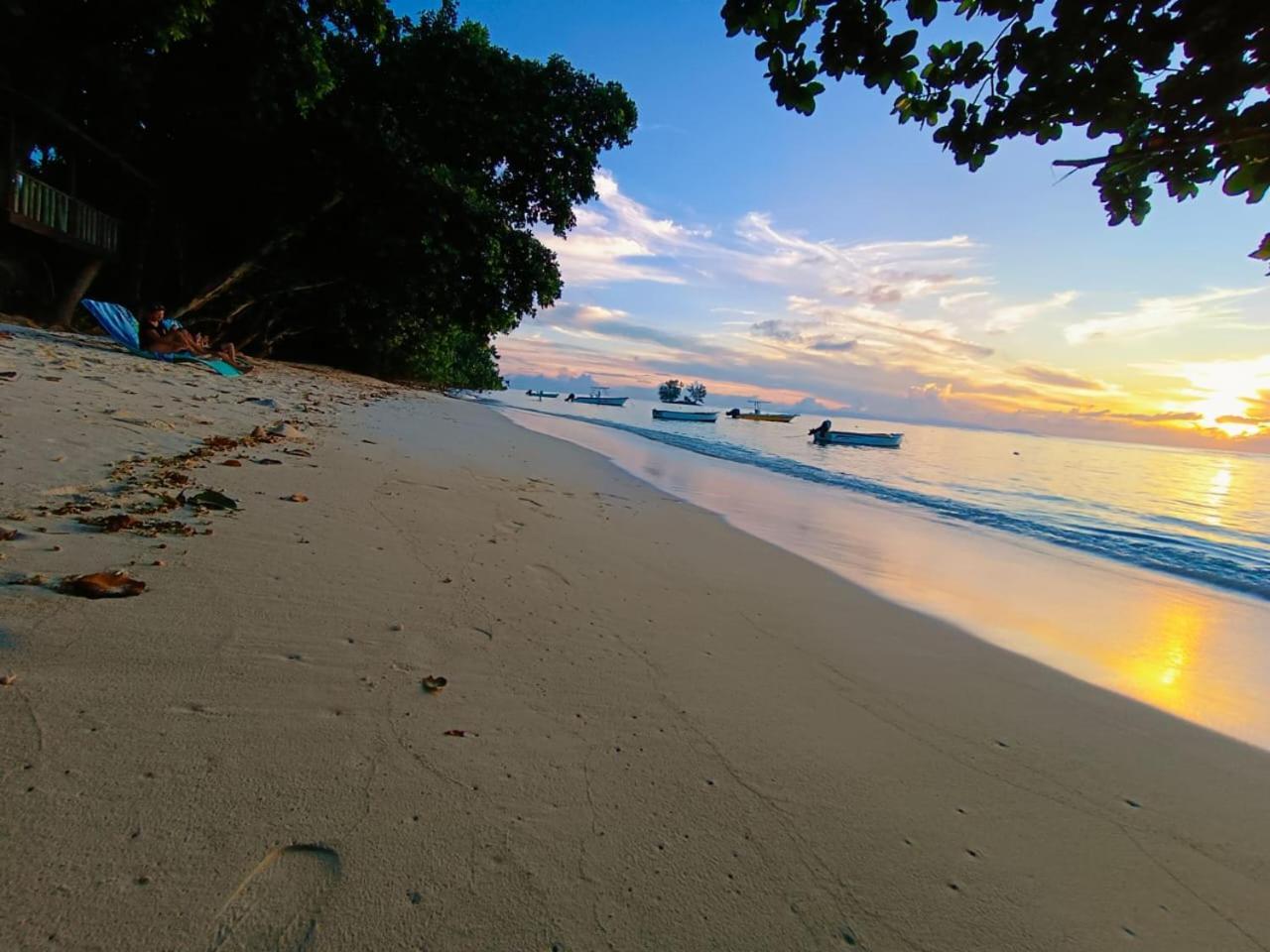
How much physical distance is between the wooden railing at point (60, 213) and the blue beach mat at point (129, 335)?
2.96m

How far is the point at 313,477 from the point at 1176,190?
5.95m

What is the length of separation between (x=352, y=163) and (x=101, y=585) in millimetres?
17907

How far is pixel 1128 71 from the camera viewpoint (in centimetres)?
251

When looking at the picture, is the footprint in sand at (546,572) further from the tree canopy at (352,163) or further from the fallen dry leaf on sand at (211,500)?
the tree canopy at (352,163)

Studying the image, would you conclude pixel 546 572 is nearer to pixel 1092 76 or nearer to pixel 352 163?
pixel 1092 76

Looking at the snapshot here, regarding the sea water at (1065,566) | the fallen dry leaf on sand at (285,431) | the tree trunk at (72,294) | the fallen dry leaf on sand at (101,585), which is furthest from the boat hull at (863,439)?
the fallen dry leaf on sand at (101,585)

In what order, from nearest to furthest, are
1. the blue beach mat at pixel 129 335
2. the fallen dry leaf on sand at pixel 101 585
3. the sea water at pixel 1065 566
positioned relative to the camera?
the fallen dry leaf on sand at pixel 101 585, the sea water at pixel 1065 566, the blue beach mat at pixel 129 335

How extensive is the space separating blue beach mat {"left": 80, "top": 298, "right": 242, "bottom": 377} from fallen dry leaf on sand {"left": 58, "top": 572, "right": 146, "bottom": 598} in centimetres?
1141

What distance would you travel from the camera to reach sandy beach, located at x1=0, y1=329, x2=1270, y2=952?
1348 mm

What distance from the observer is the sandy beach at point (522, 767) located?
53.1 inches

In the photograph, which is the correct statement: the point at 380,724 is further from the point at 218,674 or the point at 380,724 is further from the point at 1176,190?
the point at 1176,190

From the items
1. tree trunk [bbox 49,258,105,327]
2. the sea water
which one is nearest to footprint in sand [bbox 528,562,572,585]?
the sea water

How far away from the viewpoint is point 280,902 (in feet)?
4.15

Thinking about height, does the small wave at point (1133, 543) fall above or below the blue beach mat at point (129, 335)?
below
